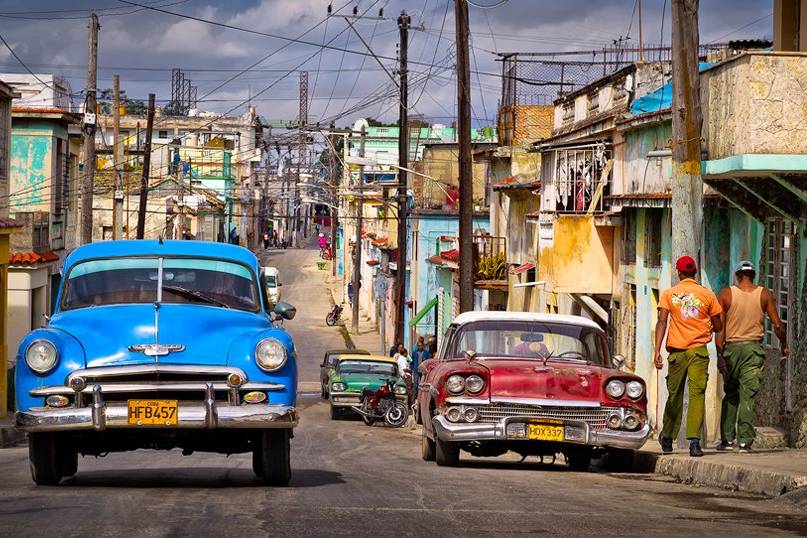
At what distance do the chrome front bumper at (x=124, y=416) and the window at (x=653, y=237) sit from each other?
621 inches

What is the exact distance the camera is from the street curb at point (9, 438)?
2333 centimetres

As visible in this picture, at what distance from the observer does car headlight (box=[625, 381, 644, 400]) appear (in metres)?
13.6

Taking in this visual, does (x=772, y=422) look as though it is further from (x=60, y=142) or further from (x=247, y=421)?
(x=60, y=142)

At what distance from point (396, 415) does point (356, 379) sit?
3.29 meters

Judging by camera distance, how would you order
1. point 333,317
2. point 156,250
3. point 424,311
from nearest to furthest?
point 156,250 < point 424,311 < point 333,317

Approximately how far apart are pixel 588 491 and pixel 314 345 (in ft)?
170

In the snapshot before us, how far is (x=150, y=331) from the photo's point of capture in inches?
420

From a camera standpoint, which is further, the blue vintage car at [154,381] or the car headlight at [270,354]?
the car headlight at [270,354]

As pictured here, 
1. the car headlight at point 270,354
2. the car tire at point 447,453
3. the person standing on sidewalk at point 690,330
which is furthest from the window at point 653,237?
the car headlight at point 270,354

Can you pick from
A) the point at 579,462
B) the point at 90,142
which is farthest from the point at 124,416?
the point at 90,142

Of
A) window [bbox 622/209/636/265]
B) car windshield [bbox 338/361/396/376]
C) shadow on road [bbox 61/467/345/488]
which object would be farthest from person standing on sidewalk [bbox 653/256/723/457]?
car windshield [bbox 338/361/396/376]

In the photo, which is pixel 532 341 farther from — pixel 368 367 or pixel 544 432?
pixel 368 367

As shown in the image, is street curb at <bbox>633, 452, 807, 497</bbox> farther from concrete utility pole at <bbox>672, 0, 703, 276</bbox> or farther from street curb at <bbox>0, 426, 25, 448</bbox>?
street curb at <bbox>0, 426, 25, 448</bbox>

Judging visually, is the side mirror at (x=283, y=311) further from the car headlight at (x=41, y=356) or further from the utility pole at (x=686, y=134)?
the utility pole at (x=686, y=134)
